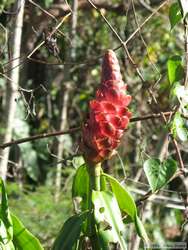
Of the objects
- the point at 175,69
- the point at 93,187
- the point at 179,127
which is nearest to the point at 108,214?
the point at 93,187

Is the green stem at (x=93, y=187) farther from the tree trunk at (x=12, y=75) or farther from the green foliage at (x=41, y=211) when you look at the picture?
the green foliage at (x=41, y=211)

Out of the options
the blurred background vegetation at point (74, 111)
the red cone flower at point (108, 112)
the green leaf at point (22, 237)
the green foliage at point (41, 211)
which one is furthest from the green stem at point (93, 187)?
the green foliage at point (41, 211)

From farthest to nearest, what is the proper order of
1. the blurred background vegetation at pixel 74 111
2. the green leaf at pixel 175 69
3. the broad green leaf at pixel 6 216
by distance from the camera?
the blurred background vegetation at pixel 74 111 < the green leaf at pixel 175 69 < the broad green leaf at pixel 6 216

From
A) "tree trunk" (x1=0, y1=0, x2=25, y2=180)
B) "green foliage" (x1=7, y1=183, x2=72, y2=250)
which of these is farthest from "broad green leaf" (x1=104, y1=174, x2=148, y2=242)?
"green foliage" (x1=7, y1=183, x2=72, y2=250)

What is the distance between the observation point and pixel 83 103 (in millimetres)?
7418

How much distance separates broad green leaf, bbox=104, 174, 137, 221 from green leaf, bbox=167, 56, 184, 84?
0.48m

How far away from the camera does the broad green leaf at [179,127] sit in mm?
2283

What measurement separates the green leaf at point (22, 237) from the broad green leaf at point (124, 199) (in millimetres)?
306

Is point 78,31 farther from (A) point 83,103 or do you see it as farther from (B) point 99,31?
(A) point 83,103

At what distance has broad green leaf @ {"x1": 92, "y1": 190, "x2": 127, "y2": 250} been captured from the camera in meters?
1.99

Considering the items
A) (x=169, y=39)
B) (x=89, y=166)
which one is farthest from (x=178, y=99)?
(x=169, y=39)

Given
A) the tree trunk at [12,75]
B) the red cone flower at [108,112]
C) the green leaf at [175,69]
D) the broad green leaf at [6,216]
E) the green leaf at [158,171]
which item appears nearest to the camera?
the red cone flower at [108,112]

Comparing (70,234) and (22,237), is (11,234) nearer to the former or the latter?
(22,237)

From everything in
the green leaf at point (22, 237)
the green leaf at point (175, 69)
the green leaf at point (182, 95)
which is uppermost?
the green leaf at point (175, 69)
